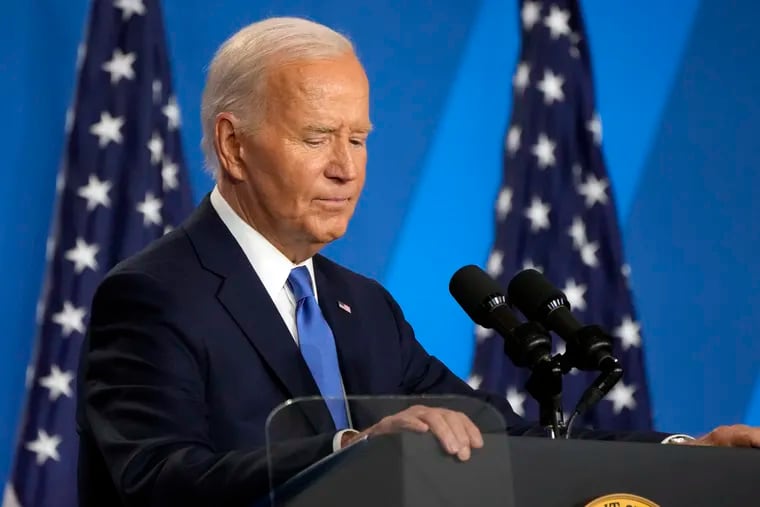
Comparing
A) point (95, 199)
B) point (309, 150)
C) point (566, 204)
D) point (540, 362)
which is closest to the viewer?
point (540, 362)

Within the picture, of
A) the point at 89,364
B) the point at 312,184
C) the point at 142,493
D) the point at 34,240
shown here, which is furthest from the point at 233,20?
the point at 142,493

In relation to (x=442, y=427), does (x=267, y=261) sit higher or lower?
higher

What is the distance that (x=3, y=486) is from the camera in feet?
15.6

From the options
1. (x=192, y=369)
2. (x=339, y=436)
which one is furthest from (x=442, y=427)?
(x=192, y=369)

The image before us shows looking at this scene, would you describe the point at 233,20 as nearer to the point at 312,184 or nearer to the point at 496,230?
the point at 496,230

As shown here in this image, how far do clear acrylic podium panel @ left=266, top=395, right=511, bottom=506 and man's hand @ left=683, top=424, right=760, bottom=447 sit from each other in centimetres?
70

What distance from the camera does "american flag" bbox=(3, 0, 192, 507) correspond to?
4637 millimetres

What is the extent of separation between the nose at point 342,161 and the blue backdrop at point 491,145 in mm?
2504

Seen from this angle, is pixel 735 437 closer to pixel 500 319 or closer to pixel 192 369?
pixel 500 319

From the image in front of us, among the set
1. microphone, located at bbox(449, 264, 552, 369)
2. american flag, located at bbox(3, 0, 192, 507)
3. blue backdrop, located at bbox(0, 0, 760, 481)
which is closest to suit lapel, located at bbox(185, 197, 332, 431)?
microphone, located at bbox(449, 264, 552, 369)

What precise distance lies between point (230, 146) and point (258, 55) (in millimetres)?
219

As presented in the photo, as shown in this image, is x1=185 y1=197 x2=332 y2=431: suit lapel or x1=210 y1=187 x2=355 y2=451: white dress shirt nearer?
x1=185 y1=197 x2=332 y2=431: suit lapel

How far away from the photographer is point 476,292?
235 cm

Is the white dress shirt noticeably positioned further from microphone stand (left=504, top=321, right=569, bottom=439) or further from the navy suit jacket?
microphone stand (left=504, top=321, right=569, bottom=439)
